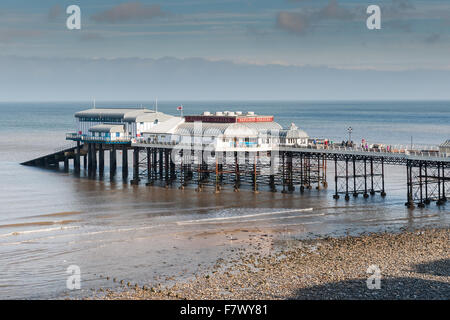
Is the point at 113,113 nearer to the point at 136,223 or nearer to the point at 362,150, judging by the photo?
the point at 362,150

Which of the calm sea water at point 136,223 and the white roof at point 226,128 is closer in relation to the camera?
the calm sea water at point 136,223

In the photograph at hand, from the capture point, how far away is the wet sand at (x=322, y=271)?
36188 millimetres

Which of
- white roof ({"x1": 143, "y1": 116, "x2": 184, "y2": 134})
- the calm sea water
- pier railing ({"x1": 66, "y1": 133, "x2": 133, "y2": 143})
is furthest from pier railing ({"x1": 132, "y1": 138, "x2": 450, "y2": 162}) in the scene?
the calm sea water

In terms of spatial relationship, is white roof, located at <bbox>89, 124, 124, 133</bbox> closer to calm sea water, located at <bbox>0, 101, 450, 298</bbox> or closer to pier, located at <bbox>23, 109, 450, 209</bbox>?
pier, located at <bbox>23, 109, 450, 209</bbox>

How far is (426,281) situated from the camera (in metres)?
37.3

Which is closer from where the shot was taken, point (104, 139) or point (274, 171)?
point (274, 171)

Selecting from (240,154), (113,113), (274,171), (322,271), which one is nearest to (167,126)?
(240,154)

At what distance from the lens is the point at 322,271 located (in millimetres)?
40094

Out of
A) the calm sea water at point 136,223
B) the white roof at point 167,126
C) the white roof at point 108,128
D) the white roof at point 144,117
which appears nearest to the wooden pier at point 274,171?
the white roof at point 108,128

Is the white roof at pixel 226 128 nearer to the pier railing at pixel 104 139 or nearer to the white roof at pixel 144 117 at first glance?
the white roof at pixel 144 117

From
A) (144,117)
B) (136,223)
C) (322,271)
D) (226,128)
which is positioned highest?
(144,117)

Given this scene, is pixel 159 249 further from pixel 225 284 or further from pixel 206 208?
pixel 206 208
